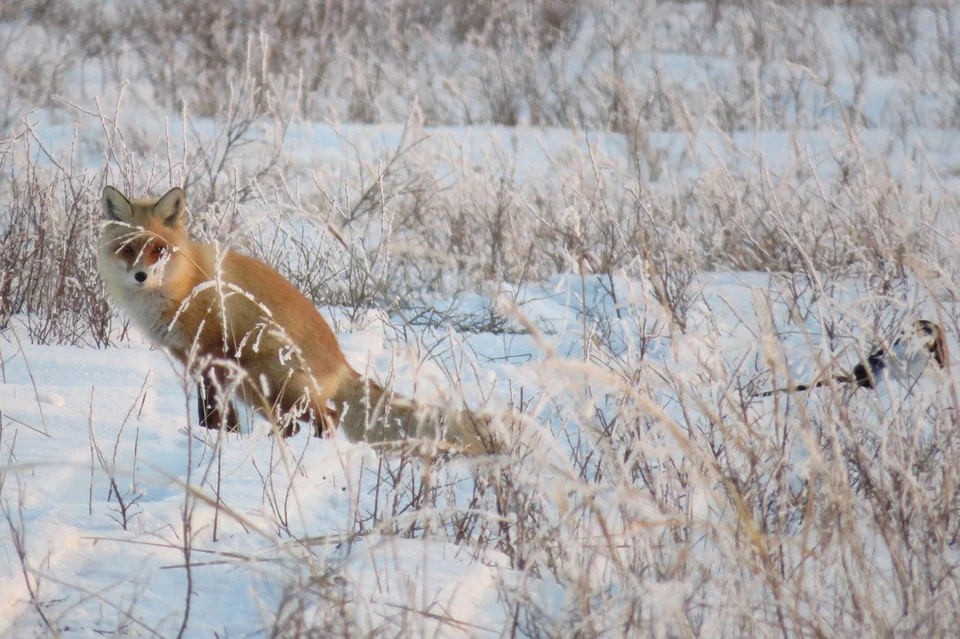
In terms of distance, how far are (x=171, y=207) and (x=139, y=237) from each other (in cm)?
19

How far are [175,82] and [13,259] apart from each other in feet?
24.3

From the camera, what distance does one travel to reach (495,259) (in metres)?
5.91

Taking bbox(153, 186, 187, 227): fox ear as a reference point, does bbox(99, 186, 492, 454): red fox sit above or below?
below

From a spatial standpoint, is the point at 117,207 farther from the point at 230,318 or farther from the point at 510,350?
the point at 510,350

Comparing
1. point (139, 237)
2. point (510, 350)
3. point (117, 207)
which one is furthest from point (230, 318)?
point (510, 350)

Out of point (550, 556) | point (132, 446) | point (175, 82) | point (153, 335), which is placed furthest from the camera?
→ point (175, 82)

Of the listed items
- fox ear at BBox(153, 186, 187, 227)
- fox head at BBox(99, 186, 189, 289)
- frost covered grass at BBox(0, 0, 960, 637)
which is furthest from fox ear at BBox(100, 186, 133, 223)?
frost covered grass at BBox(0, 0, 960, 637)

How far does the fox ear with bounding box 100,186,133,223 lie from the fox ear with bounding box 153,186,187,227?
10 cm

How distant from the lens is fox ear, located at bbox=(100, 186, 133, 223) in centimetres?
392

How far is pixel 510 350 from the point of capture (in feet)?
15.5

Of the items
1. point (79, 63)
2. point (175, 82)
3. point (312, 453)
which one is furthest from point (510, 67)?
point (312, 453)

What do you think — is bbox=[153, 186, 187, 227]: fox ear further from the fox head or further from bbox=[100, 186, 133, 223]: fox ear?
bbox=[100, 186, 133, 223]: fox ear

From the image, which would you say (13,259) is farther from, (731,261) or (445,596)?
(731,261)

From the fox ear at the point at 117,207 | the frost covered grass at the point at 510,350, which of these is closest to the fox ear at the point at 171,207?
the fox ear at the point at 117,207
